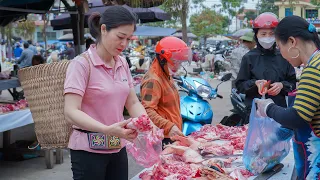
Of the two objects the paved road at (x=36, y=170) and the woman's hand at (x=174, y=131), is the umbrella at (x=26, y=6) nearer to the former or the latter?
the paved road at (x=36, y=170)

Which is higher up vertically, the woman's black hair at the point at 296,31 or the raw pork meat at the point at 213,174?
the woman's black hair at the point at 296,31

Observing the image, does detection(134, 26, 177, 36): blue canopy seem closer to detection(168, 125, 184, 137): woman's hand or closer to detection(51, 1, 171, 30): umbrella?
detection(51, 1, 171, 30): umbrella

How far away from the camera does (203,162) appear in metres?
3.78

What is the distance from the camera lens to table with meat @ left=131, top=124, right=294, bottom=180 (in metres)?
3.51

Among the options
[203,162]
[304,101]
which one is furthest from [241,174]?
[304,101]

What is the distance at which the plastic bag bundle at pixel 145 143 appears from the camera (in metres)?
2.60

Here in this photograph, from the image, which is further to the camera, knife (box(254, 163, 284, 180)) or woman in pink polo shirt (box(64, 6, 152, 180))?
knife (box(254, 163, 284, 180))

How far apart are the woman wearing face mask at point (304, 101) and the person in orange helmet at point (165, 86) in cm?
129

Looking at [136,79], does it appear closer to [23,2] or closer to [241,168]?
[23,2]

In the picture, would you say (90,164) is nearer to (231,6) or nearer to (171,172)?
(171,172)

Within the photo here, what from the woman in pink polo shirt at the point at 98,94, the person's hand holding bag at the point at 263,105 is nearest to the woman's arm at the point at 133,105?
the woman in pink polo shirt at the point at 98,94

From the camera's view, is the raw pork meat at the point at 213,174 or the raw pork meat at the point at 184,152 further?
the raw pork meat at the point at 184,152

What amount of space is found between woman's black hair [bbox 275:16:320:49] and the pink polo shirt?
961 millimetres

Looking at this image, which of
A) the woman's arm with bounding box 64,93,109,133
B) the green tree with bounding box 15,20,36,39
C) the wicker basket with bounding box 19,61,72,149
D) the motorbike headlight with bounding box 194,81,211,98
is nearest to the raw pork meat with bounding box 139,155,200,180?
the wicker basket with bounding box 19,61,72,149
